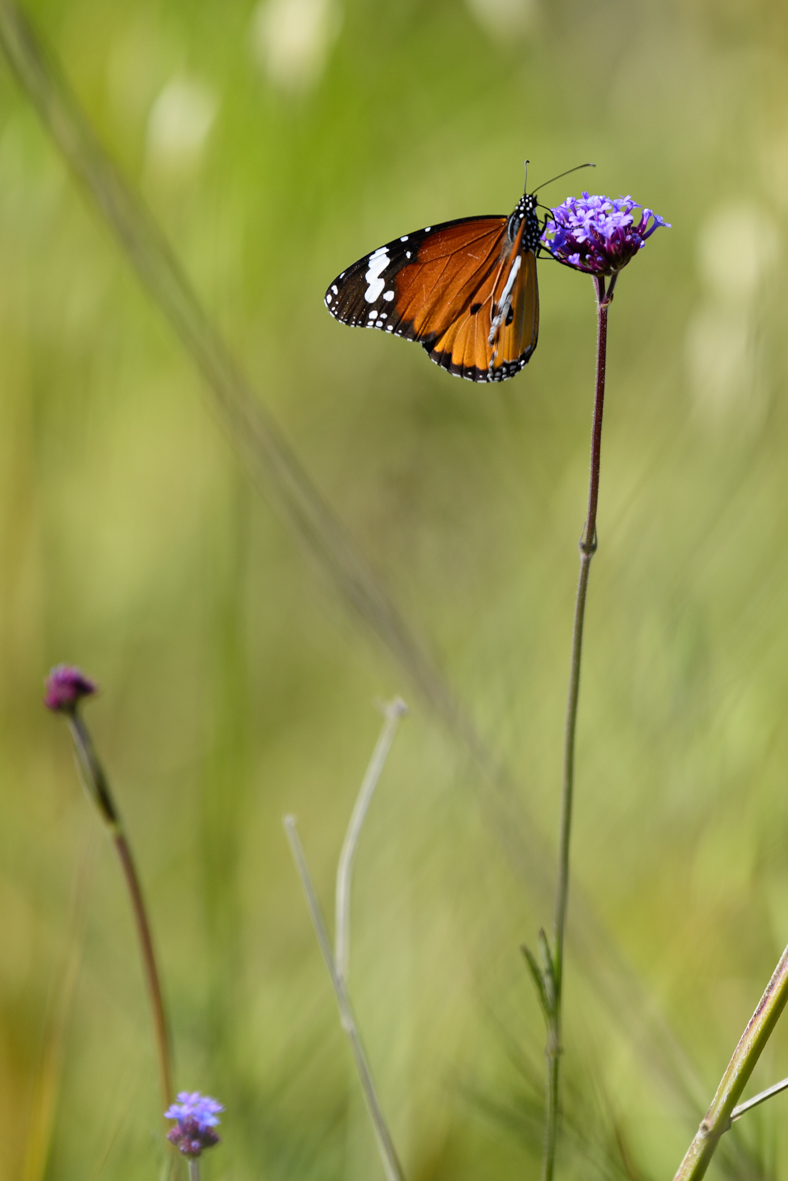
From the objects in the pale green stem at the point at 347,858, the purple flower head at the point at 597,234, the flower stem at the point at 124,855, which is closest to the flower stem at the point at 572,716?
the purple flower head at the point at 597,234

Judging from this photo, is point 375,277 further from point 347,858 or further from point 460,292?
point 347,858

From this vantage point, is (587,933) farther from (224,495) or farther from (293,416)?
(293,416)

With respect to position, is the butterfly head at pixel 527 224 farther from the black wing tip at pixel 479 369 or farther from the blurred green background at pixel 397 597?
the blurred green background at pixel 397 597

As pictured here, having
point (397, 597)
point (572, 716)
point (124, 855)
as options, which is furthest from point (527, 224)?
point (397, 597)

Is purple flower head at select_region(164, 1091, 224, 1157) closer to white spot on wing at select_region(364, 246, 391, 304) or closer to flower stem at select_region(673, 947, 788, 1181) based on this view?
flower stem at select_region(673, 947, 788, 1181)

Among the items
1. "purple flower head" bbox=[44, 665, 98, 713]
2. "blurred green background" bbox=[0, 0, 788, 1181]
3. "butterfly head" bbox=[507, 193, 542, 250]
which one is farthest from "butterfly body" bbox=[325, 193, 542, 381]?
"purple flower head" bbox=[44, 665, 98, 713]
